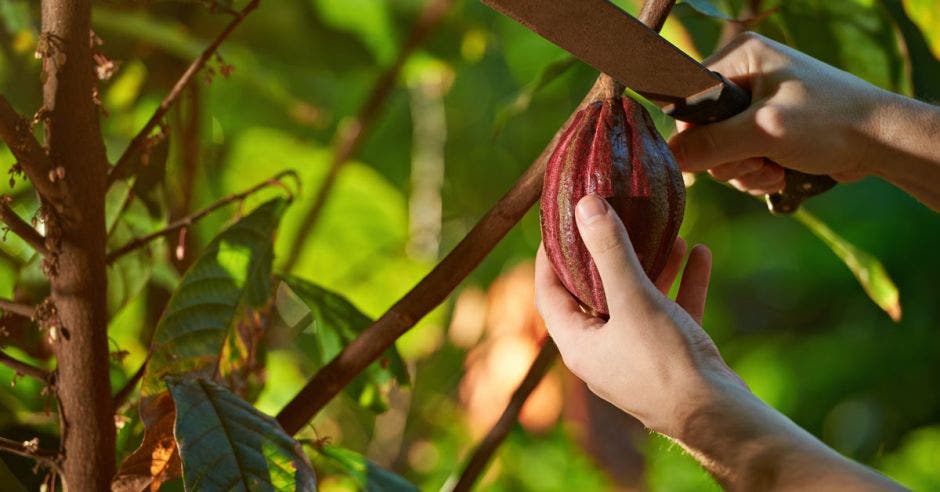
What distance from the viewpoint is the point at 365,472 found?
0.77 m

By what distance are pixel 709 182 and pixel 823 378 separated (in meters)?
0.37

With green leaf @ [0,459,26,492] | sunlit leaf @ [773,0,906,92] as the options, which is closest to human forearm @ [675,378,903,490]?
green leaf @ [0,459,26,492]

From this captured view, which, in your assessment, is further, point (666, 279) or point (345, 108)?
point (345, 108)

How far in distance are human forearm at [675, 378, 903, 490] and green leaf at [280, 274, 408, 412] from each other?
12.5 inches

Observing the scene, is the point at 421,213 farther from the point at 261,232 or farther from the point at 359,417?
the point at 261,232

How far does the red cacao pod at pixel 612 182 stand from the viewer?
59cm

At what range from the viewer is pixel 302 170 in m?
1.60

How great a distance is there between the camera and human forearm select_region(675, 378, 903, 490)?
537 millimetres

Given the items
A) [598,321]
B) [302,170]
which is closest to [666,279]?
[598,321]

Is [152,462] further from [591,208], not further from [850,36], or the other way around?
[850,36]

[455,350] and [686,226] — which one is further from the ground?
[686,226]

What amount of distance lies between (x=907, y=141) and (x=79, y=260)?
0.57 meters

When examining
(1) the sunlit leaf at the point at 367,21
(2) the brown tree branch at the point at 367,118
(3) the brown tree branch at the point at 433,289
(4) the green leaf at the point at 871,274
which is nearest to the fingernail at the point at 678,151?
(3) the brown tree branch at the point at 433,289

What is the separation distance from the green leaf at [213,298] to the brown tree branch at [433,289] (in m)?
0.07
